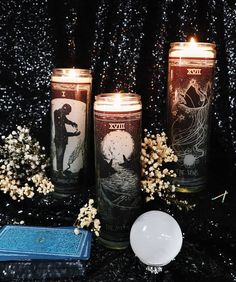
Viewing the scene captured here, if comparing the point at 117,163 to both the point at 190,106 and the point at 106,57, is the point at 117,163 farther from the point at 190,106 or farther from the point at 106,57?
the point at 106,57

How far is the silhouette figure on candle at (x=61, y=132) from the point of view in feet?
2.56

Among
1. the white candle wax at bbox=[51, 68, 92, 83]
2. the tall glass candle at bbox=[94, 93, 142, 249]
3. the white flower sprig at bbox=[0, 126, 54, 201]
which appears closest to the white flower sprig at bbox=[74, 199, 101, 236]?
the tall glass candle at bbox=[94, 93, 142, 249]

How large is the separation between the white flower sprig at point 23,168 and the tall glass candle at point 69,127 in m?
0.04

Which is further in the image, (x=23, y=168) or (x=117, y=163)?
(x=23, y=168)

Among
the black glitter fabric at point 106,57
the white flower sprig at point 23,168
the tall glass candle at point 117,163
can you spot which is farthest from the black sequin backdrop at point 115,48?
the tall glass candle at point 117,163

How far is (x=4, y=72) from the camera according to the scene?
93 centimetres

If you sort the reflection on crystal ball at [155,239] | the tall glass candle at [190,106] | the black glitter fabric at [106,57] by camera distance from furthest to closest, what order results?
1. the black glitter fabric at [106,57]
2. the tall glass candle at [190,106]
3. the reflection on crystal ball at [155,239]

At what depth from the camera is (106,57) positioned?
0.90 metres

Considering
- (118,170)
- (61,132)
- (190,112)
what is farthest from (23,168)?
(190,112)

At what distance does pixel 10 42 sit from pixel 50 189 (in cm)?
36

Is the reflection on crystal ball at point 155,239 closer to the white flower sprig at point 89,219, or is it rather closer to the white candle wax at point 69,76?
the white flower sprig at point 89,219

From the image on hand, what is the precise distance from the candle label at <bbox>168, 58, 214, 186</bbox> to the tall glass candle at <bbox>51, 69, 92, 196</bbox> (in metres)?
0.18

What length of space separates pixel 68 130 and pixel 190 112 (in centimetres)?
25

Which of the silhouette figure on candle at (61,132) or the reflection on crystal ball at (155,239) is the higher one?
the silhouette figure on candle at (61,132)
